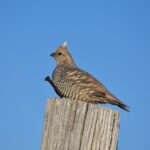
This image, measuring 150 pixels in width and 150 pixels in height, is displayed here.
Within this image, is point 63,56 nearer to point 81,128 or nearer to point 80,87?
point 80,87

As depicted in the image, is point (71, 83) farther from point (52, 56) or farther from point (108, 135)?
point (108, 135)

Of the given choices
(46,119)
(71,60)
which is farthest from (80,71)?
(46,119)

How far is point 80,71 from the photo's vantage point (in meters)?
11.2

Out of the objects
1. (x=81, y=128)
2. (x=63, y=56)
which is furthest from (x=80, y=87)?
(x=81, y=128)

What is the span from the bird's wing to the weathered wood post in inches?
242

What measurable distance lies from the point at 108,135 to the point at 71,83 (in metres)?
6.32

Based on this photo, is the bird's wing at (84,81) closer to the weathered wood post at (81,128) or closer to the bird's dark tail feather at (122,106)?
the bird's dark tail feather at (122,106)

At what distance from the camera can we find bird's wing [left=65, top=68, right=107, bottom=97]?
34.7 ft

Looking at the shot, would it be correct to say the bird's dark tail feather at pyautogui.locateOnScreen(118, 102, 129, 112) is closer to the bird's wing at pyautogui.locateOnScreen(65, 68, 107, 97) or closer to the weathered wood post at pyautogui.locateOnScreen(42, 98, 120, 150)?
the bird's wing at pyautogui.locateOnScreen(65, 68, 107, 97)

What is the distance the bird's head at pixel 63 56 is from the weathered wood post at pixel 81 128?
8.40m

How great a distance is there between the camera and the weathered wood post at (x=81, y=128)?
420 centimetres

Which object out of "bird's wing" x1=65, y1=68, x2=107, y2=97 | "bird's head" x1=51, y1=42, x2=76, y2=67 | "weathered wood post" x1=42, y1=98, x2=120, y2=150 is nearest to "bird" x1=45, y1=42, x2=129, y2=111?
"bird's wing" x1=65, y1=68, x2=107, y2=97

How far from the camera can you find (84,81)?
10.8 m

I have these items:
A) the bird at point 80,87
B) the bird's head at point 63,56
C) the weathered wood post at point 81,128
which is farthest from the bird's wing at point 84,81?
the weathered wood post at point 81,128
